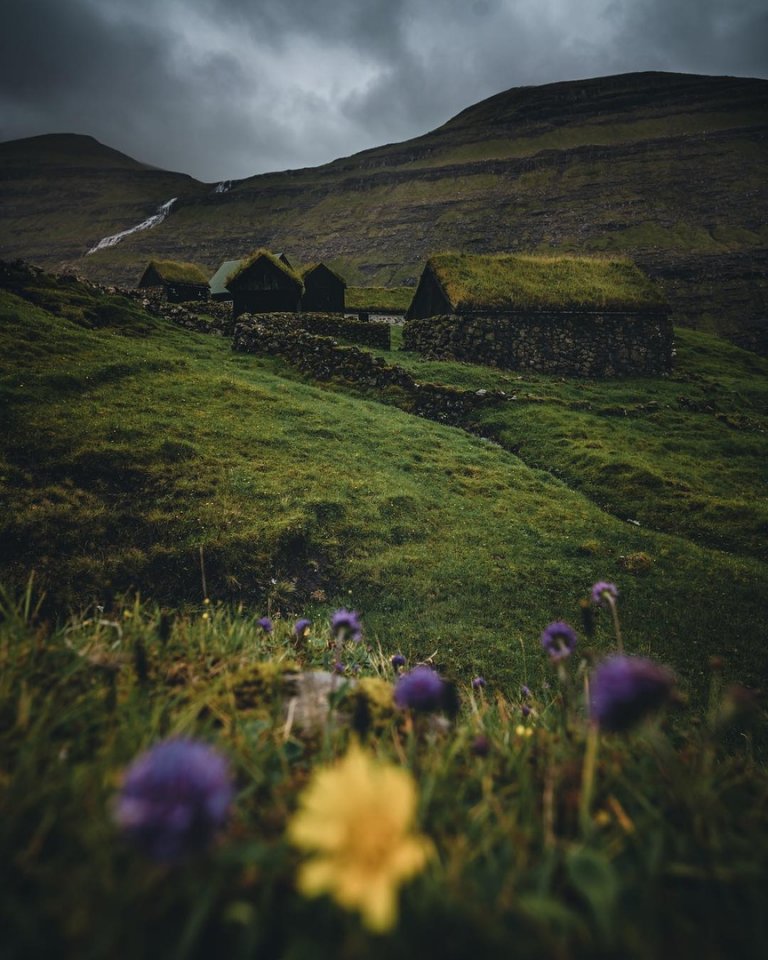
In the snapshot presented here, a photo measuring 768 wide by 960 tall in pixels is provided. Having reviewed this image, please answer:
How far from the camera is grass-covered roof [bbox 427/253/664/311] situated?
26.8 meters

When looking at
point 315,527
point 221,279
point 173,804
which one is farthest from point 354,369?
point 221,279

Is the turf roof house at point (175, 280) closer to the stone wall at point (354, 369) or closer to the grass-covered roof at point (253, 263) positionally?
the grass-covered roof at point (253, 263)

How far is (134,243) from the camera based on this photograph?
168 metres

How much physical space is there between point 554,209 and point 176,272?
119m

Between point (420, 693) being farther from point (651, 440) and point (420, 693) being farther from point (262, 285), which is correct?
point (262, 285)

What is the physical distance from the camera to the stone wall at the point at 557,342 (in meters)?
26.3

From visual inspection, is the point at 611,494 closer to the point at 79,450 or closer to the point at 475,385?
the point at 475,385

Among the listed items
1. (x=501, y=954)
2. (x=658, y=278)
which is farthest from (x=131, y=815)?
(x=658, y=278)

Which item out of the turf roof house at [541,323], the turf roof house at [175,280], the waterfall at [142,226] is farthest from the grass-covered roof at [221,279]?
the waterfall at [142,226]

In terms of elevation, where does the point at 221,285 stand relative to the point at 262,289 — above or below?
above

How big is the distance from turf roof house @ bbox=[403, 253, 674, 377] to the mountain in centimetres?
5235

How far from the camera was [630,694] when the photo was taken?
1.23 metres

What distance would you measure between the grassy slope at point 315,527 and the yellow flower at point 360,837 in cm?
415

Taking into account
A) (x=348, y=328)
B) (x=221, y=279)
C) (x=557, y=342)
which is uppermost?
(x=221, y=279)
